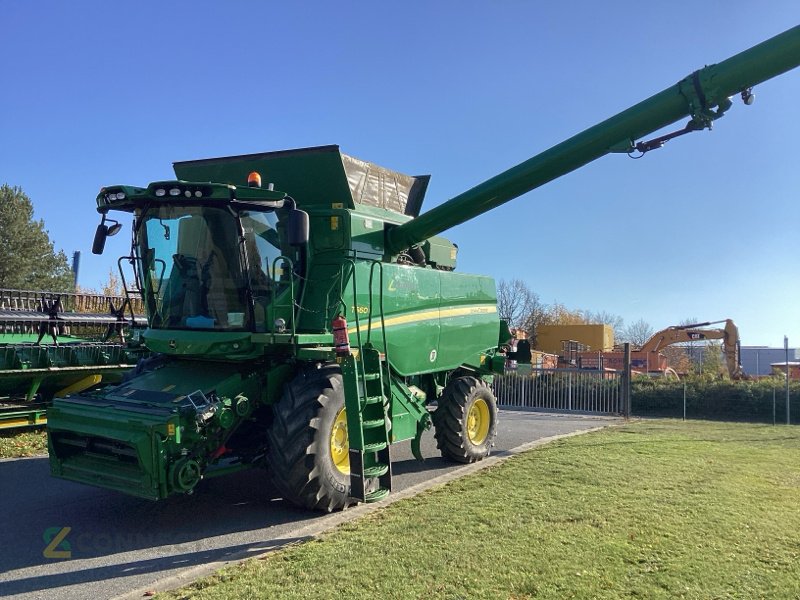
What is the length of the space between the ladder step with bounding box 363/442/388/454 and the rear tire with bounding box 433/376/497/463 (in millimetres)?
2711

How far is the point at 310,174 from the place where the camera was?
25.2 ft

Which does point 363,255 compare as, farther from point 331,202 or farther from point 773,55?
A: point 773,55

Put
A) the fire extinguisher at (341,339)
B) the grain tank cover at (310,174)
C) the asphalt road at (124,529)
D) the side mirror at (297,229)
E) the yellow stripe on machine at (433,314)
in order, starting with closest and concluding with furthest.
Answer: the asphalt road at (124,529)
the fire extinguisher at (341,339)
the side mirror at (297,229)
the yellow stripe on machine at (433,314)
the grain tank cover at (310,174)

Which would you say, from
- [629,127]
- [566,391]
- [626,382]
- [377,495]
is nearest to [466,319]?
[629,127]

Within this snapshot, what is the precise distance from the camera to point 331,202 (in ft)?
25.1

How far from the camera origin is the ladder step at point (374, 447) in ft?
19.2

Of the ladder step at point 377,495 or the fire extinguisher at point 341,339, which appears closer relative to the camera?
the ladder step at point 377,495

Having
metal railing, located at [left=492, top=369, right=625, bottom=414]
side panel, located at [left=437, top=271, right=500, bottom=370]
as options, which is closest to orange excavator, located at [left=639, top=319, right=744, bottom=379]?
metal railing, located at [left=492, top=369, right=625, bottom=414]

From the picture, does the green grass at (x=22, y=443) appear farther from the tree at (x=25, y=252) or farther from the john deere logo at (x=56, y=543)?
the tree at (x=25, y=252)

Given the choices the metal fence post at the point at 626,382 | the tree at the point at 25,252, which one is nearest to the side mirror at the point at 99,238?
the metal fence post at the point at 626,382

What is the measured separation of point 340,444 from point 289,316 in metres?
1.42

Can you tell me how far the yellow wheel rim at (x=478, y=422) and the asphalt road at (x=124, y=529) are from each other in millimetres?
1040

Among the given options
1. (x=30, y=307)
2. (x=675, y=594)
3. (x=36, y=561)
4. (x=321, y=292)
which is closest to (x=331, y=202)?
(x=321, y=292)

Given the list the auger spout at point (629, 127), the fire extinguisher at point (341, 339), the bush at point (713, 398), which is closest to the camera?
the fire extinguisher at point (341, 339)
